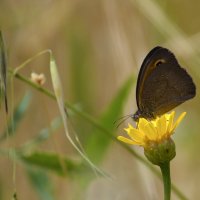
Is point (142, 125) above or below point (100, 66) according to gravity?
above

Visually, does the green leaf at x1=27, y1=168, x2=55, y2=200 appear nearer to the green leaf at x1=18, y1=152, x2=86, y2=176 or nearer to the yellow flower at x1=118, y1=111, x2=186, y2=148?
the green leaf at x1=18, y1=152, x2=86, y2=176

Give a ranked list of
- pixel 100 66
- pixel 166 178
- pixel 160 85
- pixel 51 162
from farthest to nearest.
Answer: pixel 100 66, pixel 51 162, pixel 160 85, pixel 166 178

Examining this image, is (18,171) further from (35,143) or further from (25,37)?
(35,143)

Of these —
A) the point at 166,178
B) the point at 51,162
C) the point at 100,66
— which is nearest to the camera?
the point at 166,178

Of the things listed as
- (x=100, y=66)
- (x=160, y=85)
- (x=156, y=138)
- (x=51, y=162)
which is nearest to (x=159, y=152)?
(x=156, y=138)

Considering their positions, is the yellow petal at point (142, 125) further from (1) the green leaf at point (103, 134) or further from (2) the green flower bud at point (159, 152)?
(1) the green leaf at point (103, 134)

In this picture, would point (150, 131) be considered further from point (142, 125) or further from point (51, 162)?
point (51, 162)

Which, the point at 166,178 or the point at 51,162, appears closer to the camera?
the point at 166,178
